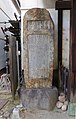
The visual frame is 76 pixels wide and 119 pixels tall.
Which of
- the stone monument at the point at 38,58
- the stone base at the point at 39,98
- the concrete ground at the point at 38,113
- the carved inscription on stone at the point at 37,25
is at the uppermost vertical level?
the carved inscription on stone at the point at 37,25

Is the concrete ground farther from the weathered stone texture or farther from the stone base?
the weathered stone texture

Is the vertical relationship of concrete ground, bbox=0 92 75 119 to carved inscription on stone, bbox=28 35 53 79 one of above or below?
below

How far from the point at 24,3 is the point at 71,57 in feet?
8.46

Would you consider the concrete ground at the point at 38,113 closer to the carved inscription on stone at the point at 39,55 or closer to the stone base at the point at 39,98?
the stone base at the point at 39,98

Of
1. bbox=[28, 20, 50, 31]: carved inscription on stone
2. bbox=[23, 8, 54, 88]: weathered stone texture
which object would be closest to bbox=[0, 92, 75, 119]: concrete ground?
bbox=[23, 8, 54, 88]: weathered stone texture

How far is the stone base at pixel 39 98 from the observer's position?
4.57m

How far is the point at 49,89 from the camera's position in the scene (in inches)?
186

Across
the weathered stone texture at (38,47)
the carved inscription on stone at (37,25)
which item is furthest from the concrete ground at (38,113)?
the carved inscription on stone at (37,25)

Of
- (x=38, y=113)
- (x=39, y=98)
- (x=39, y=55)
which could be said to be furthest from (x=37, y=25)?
(x=38, y=113)

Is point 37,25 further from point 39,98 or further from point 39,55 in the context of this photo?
point 39,98

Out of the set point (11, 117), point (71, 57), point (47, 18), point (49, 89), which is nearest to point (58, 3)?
point (47, 18)

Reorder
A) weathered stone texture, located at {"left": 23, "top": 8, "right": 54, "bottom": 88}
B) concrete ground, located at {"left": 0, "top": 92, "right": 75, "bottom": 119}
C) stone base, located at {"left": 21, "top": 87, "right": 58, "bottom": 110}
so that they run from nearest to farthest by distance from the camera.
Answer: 1. concrete ground, located at {"left": 0, "top": 92, "right": 75, "bottom": 119}
2. stone base, located at {"left": 21, "top": 87, "right": 58, "bottom": 110}
3. weathered stone texture, located at {"left": 23, "top": 8, "right": 54, "bottom": 88}

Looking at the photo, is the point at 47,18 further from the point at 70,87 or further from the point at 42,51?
the point at 70,87

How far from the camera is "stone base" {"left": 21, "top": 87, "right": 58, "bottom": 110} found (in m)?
4.57
